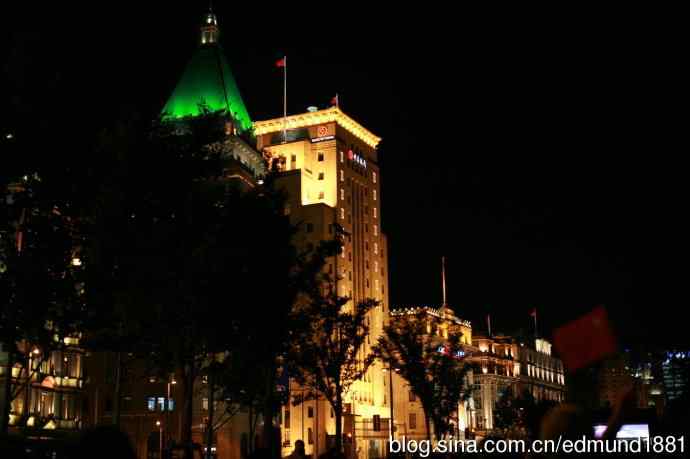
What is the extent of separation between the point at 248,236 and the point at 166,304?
4.76m

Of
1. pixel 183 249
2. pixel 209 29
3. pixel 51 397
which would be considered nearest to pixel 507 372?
pixel 209 29

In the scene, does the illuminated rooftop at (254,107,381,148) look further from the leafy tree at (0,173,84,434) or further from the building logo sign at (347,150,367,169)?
the leafy tree at (0,173,84,434)

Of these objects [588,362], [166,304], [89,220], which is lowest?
[588,362]

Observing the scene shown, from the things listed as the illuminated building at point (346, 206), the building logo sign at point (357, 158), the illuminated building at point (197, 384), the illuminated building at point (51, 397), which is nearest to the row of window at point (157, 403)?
the illuminated building at point (197, 384)

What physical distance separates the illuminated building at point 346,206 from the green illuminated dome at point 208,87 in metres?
15.5

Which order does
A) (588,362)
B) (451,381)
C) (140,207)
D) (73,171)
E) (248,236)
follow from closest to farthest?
(588,362), (73,171), (140,207), (248,236), (451,381)

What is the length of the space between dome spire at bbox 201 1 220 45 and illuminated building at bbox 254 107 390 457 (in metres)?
20.0

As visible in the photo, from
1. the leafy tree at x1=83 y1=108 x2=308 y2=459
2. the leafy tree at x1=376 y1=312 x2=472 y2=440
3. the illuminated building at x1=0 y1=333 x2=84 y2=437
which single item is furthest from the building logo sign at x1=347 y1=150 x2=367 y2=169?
the leafy tree at x1=83 y1=108 x2=308 y2=459

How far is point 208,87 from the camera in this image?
328 feet

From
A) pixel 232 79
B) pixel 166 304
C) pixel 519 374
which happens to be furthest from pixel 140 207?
pixel 519 374

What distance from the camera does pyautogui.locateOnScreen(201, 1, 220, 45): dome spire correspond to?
107312 mm

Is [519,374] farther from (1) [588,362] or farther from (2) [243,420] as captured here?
(1) [588,362]

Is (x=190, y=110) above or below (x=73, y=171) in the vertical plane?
above

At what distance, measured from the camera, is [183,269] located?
2967cm
